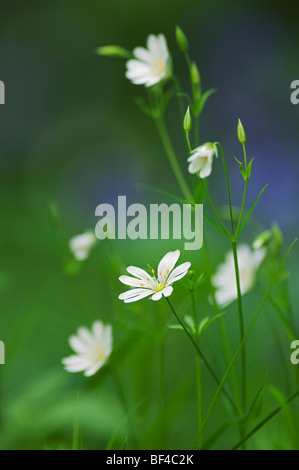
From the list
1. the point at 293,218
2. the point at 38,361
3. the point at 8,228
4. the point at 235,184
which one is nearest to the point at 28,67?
the point at 8,228

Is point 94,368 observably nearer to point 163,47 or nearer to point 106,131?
point 163,47

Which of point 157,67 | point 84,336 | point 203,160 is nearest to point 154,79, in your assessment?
point 157,67

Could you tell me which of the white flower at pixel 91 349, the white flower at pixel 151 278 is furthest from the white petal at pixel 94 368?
the white flower at pixel 151 278

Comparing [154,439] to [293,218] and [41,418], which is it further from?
[293,218]

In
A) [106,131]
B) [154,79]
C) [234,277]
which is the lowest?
[234,277]

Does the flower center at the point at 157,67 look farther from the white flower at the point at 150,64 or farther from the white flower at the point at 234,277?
the white flower at the point at 234,277
